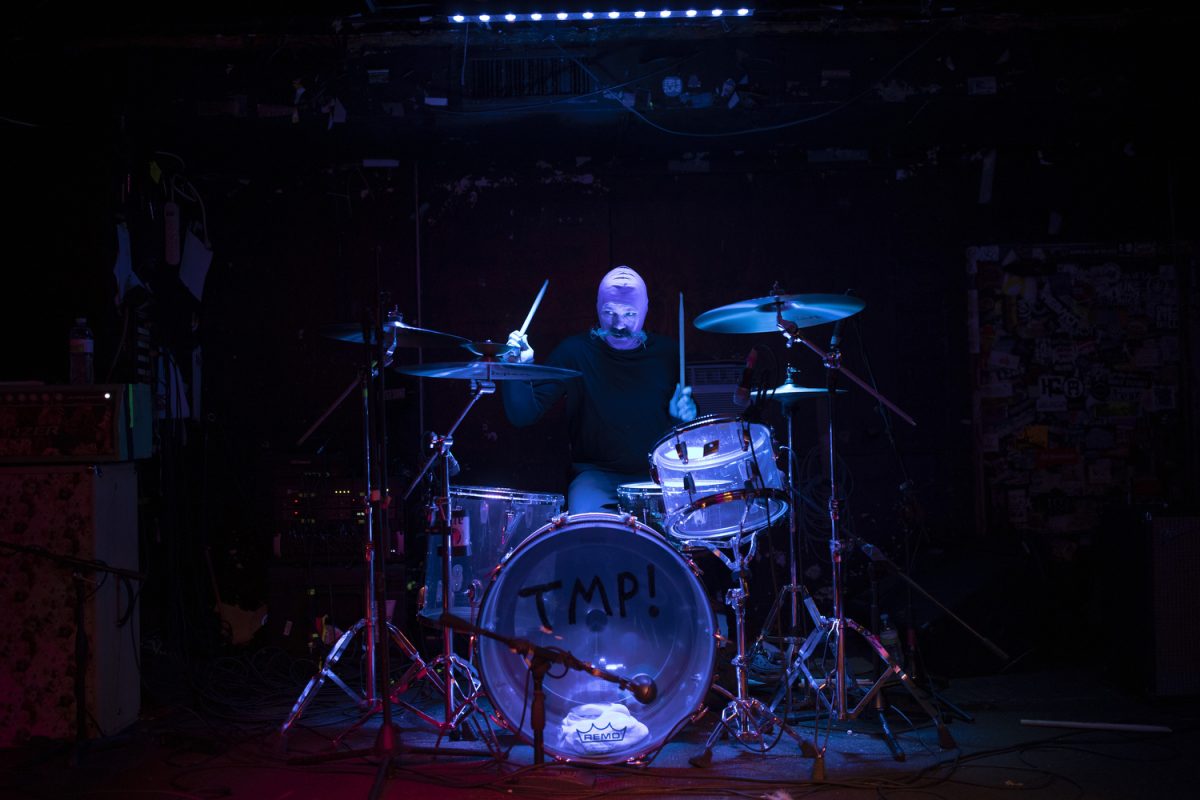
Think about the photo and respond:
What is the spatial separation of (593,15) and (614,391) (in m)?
2.18

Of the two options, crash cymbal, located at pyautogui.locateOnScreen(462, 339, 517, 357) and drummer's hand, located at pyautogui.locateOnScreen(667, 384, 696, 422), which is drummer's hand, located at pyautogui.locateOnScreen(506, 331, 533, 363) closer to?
crash cymbal, located at pyautogui.locateOnScreen(462, 339, 517, 357)

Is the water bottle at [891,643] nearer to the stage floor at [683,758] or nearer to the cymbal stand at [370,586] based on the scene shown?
the stage floor at [683,758]

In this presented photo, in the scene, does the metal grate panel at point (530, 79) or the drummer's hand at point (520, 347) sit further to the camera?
the metal grate panel at point (530, 79)

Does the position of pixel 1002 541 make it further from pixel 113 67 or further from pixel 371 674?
pixel 113 67

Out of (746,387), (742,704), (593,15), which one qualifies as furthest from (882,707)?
(593,15)

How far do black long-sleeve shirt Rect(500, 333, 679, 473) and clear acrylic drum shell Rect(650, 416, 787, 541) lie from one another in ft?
3.22

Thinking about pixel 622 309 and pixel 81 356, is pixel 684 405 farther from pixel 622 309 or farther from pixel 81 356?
pixel 81 356

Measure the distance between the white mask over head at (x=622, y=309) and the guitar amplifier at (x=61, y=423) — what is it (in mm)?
2575

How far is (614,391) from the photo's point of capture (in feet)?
16.9

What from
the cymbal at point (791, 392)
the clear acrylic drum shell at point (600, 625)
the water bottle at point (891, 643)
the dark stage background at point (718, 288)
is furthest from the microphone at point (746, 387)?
the dark stage background at point (718, 288)

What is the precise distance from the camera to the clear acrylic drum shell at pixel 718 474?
3.81m

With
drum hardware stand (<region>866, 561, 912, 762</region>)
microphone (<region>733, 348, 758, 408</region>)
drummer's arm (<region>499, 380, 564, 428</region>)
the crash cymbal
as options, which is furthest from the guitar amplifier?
drum hardware stand (<region>866, 561, 912, 762</region>)

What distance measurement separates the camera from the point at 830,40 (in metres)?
5.15

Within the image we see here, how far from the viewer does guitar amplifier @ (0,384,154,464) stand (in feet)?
13.5
